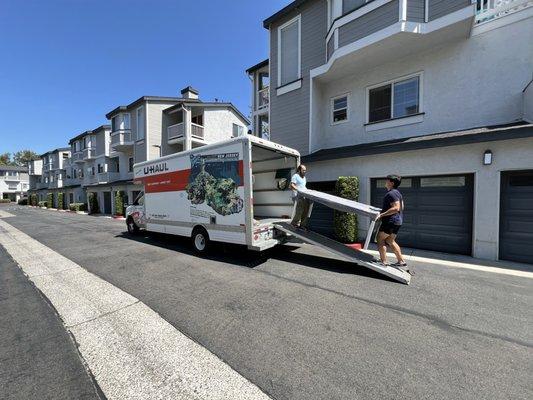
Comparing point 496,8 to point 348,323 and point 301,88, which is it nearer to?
point 301,88

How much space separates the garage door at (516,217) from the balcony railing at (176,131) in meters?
19.9

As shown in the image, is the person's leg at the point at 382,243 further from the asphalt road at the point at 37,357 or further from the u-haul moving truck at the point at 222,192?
the asphalt road at the point at 37,357

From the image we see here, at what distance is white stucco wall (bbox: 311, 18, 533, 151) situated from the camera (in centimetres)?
709

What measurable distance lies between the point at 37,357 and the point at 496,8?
13084 millimetres

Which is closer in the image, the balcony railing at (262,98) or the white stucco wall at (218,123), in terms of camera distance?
the balcony railing at (262,98)

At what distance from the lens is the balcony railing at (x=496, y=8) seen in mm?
7050

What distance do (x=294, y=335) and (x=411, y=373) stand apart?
130cm

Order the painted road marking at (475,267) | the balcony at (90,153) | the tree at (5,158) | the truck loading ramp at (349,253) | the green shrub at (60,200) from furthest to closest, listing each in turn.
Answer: the tree at (5,158) < the green shrub at (60,200) < the balcony at (90,153) < the painted road marking at (475,267) < the truck loading ramp at (349,253)

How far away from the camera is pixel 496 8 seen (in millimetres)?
7395

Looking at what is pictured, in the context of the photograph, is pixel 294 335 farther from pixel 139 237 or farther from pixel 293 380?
pixel 139 237

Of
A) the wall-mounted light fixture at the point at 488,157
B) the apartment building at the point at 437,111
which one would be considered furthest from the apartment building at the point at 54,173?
the wall-mounted light fixture at the point at 488,157

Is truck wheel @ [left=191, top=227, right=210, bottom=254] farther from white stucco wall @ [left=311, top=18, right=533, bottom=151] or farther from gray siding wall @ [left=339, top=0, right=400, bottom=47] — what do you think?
gray siding wall @ [left=339, top=0, right=400, bottom=47]

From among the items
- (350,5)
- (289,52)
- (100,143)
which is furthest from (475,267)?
(100,143)

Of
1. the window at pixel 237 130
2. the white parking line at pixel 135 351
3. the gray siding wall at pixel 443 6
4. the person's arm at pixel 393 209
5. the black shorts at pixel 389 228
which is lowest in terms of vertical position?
the white parking line at pixel 135 351
